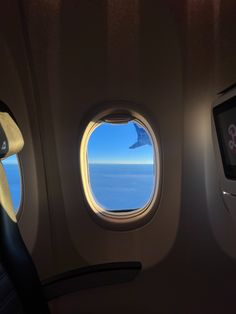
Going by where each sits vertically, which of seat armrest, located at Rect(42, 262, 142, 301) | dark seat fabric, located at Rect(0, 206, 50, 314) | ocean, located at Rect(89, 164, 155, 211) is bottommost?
seat armrest, located at Rect(42, 262, 142, 301)

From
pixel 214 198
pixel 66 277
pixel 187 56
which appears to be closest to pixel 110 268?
pixel 66 277

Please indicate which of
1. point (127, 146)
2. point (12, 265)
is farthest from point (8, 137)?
point (127, 146)

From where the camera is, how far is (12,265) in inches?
52.4

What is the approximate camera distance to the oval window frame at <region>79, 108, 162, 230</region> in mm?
2121

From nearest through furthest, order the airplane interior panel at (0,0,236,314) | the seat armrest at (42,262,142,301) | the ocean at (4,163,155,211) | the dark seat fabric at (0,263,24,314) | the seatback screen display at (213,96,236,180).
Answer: the dark seat fabric at (0,263,24,314) < the seat armrest at (42,262,142,301) < the seatback screen display at (213,96,236,180) < the airplane interior panel at (0,0,236,314) < the ocean at (4,163,155,211)

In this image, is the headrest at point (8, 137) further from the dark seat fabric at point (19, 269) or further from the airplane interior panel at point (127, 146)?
the airplane interior panel at point (127, 146)

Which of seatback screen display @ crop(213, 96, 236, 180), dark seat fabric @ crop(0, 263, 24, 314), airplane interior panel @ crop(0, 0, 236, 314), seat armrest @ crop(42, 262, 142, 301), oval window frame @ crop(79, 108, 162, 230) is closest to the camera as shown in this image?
dark seat fabric @ crop(0, 263, 24, 314)

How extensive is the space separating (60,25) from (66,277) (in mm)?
1345

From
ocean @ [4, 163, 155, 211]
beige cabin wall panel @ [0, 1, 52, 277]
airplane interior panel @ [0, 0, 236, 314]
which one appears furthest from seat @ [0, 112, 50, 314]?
ocean @ [4, 163, 155, 211]

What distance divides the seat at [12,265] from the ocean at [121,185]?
914 mm

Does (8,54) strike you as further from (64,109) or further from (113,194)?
(113,194)

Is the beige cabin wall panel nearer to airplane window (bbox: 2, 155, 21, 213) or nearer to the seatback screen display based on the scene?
airplane window (bbox: 2, 155, 21, 213)

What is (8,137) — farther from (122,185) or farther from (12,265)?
(122,185)

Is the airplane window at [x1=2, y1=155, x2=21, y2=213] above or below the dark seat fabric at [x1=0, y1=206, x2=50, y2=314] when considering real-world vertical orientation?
above
